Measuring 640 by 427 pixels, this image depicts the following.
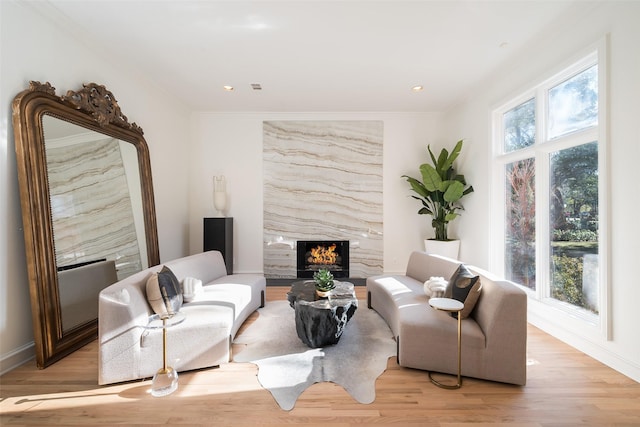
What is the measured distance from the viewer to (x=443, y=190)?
4.80 meters

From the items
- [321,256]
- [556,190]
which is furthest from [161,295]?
[556,190]

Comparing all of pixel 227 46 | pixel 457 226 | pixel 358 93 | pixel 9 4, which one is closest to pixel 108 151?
pixel 9 4

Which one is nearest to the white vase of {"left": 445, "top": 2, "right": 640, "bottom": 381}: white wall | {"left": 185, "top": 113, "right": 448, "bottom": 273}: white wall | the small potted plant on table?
{"left": 185, "top": 113, "right": 448, "bottom": 273}: white wall

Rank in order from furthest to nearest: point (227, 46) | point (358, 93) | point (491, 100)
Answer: point (358, 93)
point (491, 100)
point (227, 46)

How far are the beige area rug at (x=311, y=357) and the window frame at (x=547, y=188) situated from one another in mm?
1809

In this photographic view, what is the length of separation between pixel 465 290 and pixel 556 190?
69.8 inches

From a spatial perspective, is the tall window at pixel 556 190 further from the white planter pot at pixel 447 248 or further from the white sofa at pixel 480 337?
the white sofa at pixel 480 337

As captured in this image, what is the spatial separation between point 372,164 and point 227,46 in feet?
10.9

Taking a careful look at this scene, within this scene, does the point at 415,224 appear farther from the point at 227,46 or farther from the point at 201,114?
the point at 201,114

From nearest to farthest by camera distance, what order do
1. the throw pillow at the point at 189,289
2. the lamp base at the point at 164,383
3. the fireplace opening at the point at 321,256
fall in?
the lamp base at the point at 164,383
the throw pillow at the point at 189,289
the fireplace opening at the point at 321,256

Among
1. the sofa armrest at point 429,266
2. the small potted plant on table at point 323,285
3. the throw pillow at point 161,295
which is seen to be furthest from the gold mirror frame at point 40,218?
the sofa armrest at point 429,266

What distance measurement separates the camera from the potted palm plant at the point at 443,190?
4668mm

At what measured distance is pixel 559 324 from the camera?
9.78 feet

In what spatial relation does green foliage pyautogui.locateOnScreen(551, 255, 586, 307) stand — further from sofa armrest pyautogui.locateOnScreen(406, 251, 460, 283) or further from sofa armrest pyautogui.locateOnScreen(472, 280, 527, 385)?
sofa armrest pyautogui.locateOnScreen(472, 280, 527, 385)
